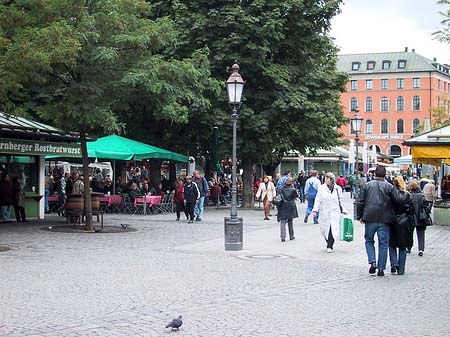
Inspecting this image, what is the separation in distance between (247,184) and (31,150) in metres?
13.7

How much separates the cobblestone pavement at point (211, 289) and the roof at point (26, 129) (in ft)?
14.0

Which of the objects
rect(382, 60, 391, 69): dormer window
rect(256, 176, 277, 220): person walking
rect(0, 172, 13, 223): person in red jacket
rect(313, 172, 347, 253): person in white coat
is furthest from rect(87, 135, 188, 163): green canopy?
rect(382, 60, 391, 69): dormer window

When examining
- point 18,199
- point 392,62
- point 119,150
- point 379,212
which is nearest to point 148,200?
point 119,150

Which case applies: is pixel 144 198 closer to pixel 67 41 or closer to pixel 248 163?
pixel 248 163

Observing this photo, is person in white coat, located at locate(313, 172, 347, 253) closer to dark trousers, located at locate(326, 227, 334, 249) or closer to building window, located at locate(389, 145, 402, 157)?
dark trousers, located at locate(326, 227, 334, 249)

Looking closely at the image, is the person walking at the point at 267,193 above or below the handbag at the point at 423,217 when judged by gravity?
above

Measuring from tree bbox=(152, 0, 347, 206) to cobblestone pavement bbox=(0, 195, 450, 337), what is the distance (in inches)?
534

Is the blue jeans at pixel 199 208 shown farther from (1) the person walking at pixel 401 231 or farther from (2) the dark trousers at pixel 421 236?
(1) the person walking at pixel 401 231

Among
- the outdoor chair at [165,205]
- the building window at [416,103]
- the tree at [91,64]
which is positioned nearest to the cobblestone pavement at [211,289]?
the tree at [91,64]

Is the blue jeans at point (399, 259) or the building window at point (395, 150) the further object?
the building window at point (395, 150)

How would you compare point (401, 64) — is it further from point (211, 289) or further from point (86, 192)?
point (211, 289)

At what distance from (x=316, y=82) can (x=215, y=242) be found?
55.3 ft

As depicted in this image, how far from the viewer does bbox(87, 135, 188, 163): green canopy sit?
85.0ft

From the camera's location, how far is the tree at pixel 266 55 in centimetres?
3016
